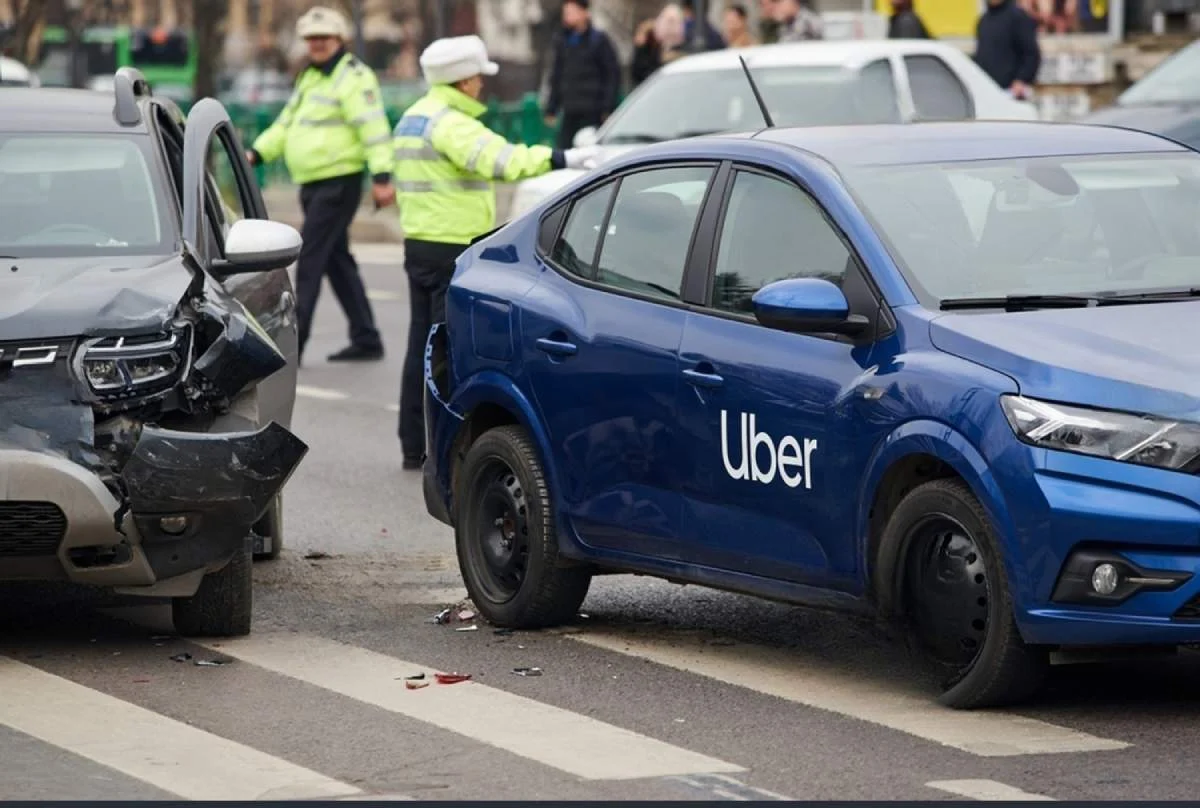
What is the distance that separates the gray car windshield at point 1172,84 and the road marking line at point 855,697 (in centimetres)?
1059

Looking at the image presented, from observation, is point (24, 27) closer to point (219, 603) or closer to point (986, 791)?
point (219, 603)

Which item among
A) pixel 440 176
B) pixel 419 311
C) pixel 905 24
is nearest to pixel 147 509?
pixel 440 176

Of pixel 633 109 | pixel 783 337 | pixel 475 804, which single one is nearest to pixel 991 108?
pixel 633 109

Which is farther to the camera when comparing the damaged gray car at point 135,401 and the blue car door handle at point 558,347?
the blue car door handle at point 558,347

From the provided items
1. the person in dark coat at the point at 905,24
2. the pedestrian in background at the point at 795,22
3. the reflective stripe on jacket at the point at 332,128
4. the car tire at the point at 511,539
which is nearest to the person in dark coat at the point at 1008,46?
the person in dark coat at the point at 905,24

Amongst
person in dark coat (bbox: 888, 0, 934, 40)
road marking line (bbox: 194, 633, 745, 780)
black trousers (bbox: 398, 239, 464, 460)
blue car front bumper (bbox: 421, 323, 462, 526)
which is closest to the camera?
road marking line (bbox: 194, 633, 745, 780)

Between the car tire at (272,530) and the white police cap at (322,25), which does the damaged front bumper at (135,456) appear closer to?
the car tire at (272,530)

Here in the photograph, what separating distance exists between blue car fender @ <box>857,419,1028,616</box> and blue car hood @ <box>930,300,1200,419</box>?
213 mm

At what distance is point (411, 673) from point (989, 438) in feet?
6.60

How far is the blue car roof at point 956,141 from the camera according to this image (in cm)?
789

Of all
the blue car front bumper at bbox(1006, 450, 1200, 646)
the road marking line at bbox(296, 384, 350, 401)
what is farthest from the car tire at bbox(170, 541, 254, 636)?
the road marking line at bbox(296, 384, 350, 401)

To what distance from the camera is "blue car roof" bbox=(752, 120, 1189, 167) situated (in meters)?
7.89

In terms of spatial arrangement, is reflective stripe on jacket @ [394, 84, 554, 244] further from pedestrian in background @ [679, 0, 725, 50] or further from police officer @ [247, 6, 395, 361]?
pedestrian in background @ [679, 0, 725, 50]

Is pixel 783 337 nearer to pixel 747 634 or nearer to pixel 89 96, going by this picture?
pixel 747 634
